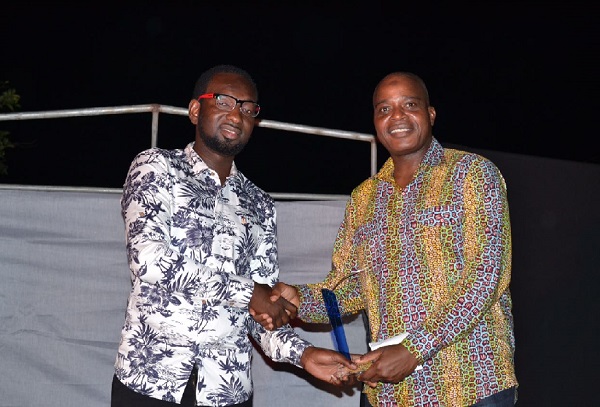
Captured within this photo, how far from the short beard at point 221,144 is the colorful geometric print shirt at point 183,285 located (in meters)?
0.11

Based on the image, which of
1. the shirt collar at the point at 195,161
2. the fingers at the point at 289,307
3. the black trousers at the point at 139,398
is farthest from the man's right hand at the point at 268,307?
the shirt collar at the point at 195,161

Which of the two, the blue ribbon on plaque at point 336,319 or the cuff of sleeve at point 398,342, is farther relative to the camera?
the blue ribbon on plaque at point 336,319

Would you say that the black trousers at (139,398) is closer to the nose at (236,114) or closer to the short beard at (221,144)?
the short beard at (221,144)

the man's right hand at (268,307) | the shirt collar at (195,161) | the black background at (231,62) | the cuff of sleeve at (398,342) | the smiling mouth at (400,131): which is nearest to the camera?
the cuff of sleeve at (398,342)

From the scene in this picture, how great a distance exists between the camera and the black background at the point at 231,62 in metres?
17.5

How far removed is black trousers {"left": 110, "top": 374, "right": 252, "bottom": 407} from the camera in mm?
2674

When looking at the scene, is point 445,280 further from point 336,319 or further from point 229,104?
point 229,104

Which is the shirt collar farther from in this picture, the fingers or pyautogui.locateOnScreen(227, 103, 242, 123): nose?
the fingers

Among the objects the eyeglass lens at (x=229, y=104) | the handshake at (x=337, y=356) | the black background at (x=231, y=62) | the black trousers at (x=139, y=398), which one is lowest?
the black trousers at (x=139, y=398)

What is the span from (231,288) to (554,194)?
187 centimetres

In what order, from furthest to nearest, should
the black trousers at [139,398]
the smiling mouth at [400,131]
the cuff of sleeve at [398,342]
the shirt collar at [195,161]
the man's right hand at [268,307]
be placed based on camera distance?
the shirt collar at [195,161] → the smiling mouth at [400,131] → the man's right hand at [268,307] → the black trousers at [139,398] → the cuff of sleeve at [398,342]

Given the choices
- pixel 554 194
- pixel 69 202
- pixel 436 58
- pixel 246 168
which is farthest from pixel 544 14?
pixel 69 202

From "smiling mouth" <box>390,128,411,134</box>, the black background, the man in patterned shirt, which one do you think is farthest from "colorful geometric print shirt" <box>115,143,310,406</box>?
the black background

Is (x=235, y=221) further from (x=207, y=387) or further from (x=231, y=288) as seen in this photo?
(x=207, y=387)
